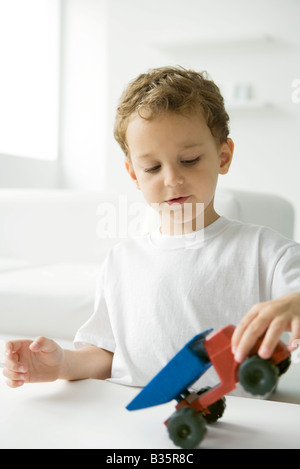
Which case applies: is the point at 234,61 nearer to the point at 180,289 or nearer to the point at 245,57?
the point at 245,57

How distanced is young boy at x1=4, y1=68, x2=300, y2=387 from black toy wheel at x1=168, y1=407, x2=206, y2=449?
1.03 feet

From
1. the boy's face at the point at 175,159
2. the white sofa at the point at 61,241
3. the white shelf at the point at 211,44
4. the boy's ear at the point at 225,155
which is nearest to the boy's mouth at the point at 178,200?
the boy's face at the point at 175,159

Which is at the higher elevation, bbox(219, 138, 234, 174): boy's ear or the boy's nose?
bbox(219, 138, 234, 174): boy's ear

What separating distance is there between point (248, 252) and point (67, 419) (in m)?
0.43

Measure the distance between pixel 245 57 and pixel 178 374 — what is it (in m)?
3.89

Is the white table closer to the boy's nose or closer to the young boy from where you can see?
the young boy

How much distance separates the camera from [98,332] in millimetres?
1027

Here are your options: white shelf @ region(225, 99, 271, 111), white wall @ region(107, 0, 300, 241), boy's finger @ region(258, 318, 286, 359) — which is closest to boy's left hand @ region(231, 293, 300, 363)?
boy's finger @ region(258, 318, 286, 359)

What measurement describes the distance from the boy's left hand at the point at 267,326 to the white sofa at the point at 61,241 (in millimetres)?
812

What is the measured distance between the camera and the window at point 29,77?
4.75 m

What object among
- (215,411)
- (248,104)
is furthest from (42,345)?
(248,104)

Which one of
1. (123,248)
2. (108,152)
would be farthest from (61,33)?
(123,248)

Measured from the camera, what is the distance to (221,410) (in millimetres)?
655

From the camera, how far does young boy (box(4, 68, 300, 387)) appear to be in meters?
0.90
